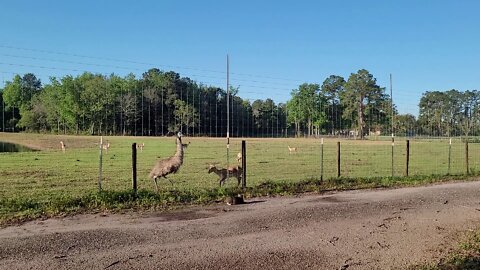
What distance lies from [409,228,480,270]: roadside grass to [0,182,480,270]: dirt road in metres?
0.20

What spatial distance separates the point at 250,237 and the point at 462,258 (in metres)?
3.14

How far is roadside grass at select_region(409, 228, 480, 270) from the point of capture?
5.91 meters

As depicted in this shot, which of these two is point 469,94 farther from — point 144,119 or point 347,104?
point 144,119

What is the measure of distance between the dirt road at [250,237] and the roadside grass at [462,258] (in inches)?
7.9

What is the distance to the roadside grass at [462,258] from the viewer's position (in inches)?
233

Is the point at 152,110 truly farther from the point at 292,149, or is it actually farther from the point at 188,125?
the point at 292,149

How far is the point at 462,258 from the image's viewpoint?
6340mm

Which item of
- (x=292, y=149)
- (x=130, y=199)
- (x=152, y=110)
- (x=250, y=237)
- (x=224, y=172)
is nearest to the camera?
(x=250, y=237)

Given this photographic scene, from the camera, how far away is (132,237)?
7266mm

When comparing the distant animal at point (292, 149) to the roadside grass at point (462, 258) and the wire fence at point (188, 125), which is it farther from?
the roadside grass at point (462, 258)

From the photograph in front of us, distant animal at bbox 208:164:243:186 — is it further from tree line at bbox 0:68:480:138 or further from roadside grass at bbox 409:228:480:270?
roadside grass at bbox 409:228:480:270

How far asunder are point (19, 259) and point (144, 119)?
12.6m

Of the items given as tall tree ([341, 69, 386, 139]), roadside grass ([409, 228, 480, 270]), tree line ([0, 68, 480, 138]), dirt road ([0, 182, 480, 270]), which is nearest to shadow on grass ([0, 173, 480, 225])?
dirt road ([0, 182, 480, 270])

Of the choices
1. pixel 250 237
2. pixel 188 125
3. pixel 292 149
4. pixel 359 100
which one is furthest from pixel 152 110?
pixel 292 149
